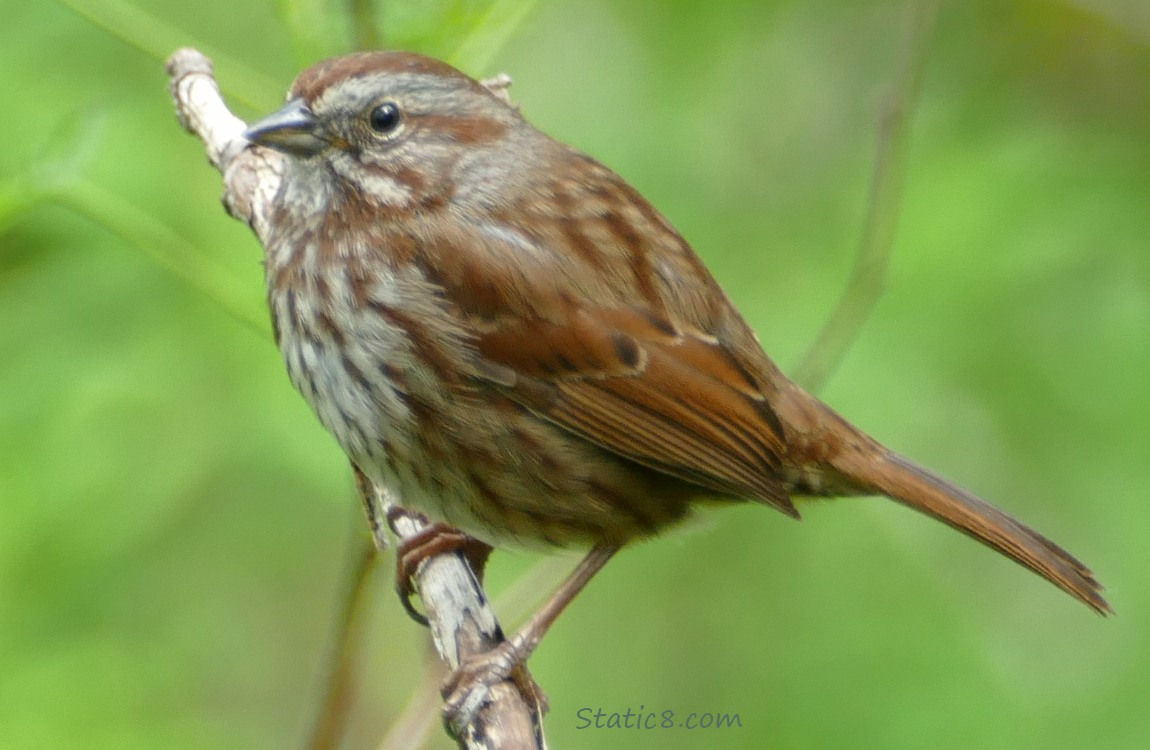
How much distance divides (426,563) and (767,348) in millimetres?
995

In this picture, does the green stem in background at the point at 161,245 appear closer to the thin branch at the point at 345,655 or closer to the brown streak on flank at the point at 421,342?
A: the brown streak on flank at the point at 421,342

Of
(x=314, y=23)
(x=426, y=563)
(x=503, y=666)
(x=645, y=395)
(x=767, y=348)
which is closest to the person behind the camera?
(x=503, y=666)

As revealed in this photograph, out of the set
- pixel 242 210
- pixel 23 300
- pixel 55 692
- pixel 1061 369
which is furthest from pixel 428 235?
pixel 1061 369

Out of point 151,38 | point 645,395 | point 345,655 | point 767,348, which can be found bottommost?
point 345,655

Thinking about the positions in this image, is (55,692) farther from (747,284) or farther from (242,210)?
(747,284)

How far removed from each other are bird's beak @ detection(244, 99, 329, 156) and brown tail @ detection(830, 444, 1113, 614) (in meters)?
1.33

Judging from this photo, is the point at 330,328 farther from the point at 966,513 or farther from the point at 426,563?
the point at 966,513

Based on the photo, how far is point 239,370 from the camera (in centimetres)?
367

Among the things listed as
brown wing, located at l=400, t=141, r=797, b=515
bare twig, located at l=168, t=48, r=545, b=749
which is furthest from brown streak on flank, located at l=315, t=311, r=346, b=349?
bare twig, located at l=168, t=48, r=545, b=749

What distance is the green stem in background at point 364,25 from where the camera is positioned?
3.06 meters

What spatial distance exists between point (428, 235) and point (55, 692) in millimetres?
1373

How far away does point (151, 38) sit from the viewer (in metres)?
3.49

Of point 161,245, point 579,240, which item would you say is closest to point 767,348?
point 579,240

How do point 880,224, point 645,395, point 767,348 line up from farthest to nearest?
point 767,348
point 880,224
point 645,395
